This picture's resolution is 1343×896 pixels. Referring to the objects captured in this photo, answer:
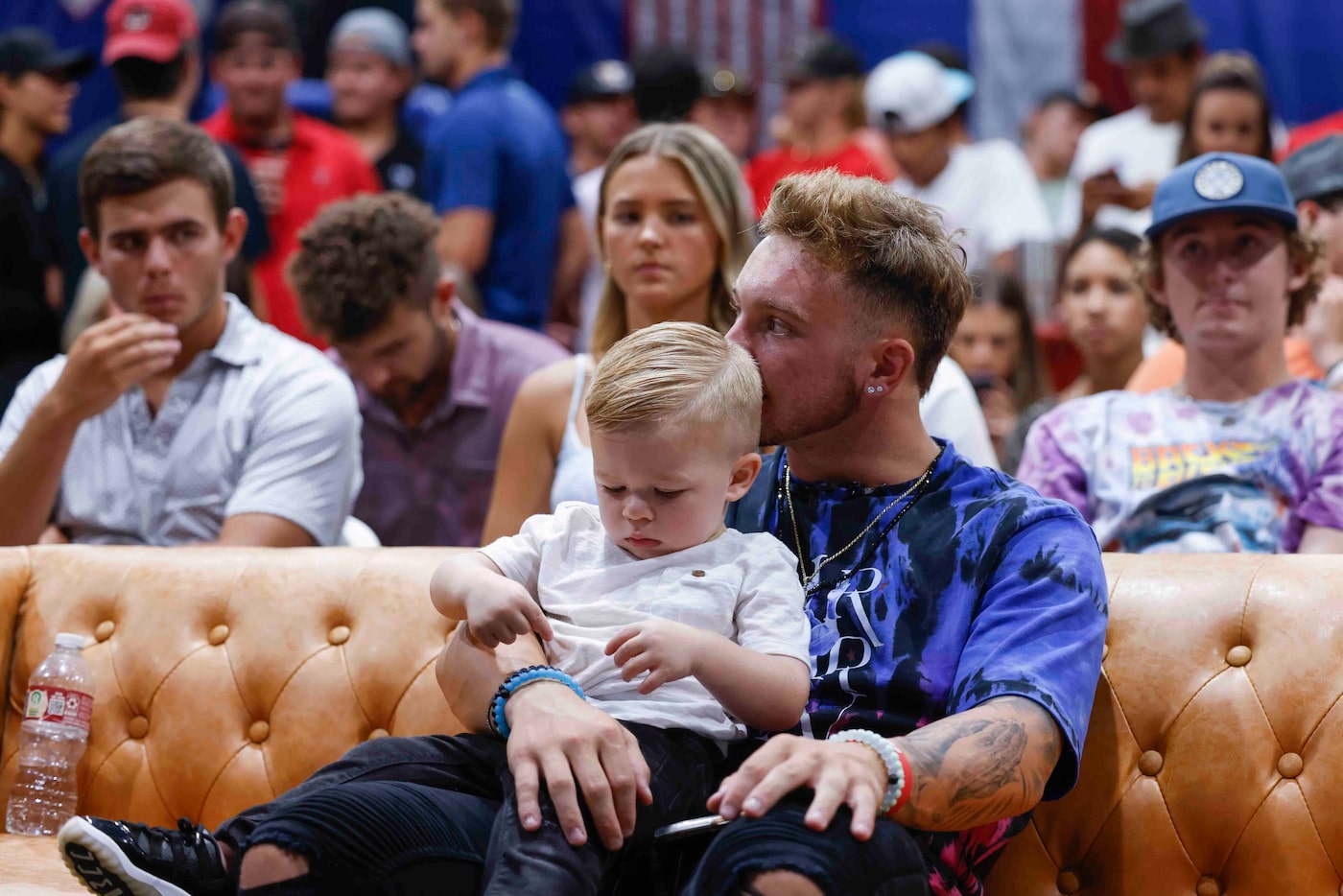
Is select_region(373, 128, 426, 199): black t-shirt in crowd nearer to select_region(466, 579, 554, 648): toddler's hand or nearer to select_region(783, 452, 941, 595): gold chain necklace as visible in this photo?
select_region(783, 452, 941, 595): gold chain necklace

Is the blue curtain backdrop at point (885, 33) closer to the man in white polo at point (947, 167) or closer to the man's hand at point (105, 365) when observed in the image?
the man in white polo at point (947, 167)

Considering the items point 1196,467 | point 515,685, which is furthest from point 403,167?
point 515,685

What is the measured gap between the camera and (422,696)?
2.62 meters

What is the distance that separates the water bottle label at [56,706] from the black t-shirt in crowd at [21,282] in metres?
2.55

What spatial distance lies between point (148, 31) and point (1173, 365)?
3498mm

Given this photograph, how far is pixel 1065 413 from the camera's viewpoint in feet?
10.6

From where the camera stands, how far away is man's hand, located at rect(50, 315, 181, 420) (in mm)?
3059

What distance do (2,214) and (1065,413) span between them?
3.56m

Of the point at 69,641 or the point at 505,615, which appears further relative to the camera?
the point at 69,641

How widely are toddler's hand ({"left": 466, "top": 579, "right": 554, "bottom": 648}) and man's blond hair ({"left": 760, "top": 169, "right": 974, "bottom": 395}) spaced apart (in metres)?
0.62

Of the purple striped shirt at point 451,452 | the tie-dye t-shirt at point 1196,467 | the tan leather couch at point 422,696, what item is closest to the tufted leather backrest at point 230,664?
the tan leather couch at point 422,696

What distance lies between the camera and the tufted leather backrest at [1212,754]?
2.22 metres

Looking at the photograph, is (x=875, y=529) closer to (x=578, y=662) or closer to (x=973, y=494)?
(x=973, y=494)

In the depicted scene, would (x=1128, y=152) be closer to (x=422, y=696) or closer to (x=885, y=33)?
(x=885, y=33)
